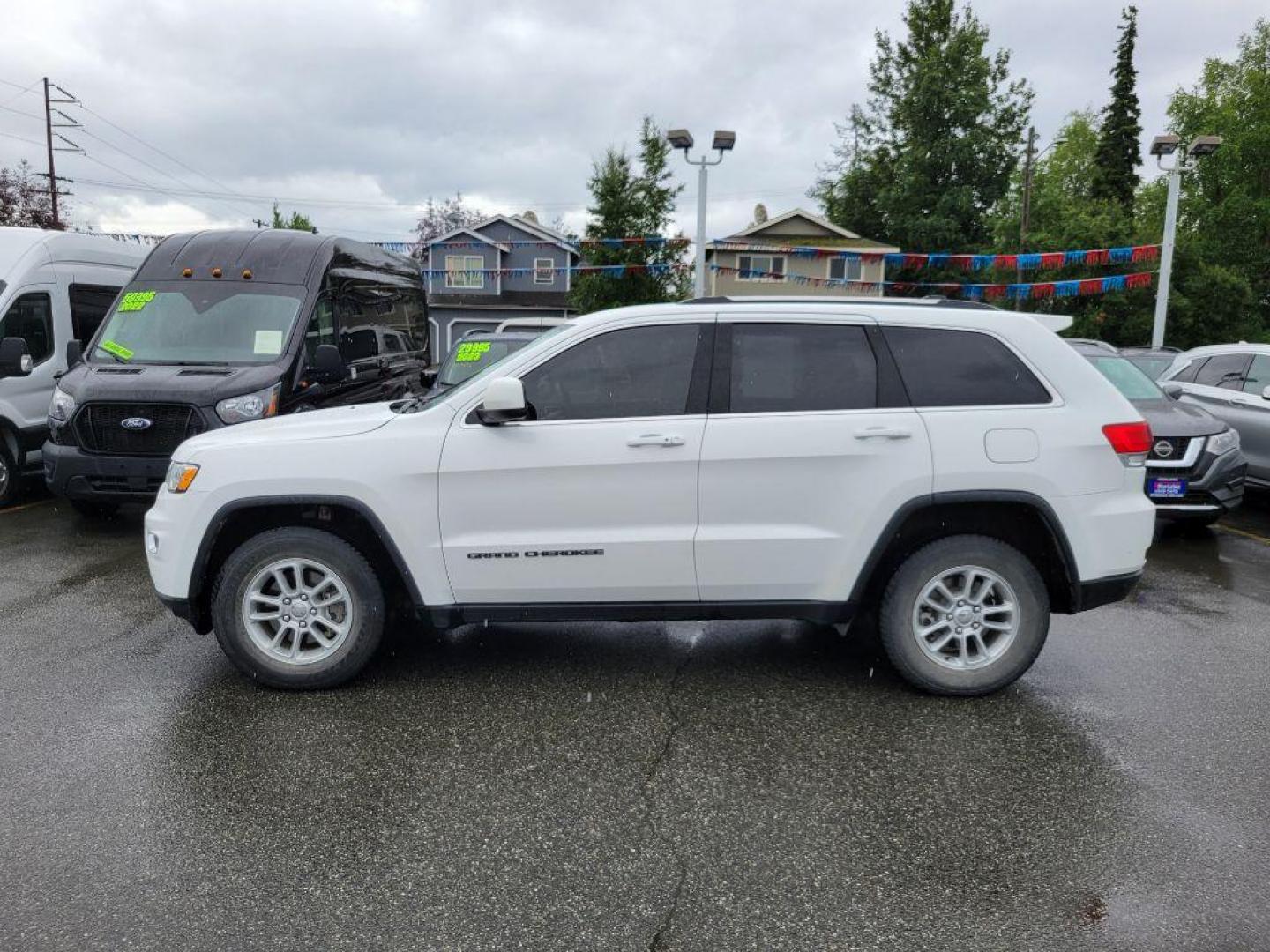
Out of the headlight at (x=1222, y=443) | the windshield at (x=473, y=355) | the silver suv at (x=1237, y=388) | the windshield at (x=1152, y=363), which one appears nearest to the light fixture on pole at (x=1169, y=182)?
the windshield at (x=1152, y=363)

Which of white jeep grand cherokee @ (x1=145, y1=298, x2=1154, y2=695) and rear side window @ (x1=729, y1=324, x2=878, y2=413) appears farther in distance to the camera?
rear side window @ (x1=729, y1=324, x2=878, y2=413)

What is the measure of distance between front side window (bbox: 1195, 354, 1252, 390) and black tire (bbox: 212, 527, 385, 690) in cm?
988

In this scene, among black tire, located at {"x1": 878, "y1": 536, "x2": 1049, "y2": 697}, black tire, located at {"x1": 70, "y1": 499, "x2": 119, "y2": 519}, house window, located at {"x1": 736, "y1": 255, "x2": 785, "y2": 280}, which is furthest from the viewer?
house window, located at {"x1": 736, "y1": 255, "x2": 785, "y2": 280}

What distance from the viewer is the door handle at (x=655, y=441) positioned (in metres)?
4.33

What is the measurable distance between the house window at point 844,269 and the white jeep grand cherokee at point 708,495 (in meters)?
38.4

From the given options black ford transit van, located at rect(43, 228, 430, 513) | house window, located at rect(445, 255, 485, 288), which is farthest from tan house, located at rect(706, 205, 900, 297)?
black ford transit van, located at rect(43, 228, 430, 513)

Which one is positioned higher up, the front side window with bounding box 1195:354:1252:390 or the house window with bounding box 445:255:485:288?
the house window with bounding box 445:255:485:288

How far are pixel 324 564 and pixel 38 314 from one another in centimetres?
748

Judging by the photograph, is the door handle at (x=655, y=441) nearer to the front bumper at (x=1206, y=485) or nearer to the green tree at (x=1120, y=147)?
the front bumper at (x=1206, y=485)

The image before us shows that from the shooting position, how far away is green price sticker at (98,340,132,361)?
328 inches

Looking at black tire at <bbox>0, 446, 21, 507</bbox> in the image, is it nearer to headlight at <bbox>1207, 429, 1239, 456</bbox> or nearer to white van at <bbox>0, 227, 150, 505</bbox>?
white van at <bbox>0, 227, 150, 505</bbox>

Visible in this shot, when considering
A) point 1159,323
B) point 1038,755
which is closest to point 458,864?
point 1038,755

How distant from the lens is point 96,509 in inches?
356

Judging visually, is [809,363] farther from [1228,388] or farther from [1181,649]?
[1228,388]
